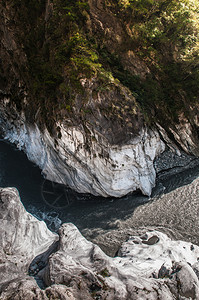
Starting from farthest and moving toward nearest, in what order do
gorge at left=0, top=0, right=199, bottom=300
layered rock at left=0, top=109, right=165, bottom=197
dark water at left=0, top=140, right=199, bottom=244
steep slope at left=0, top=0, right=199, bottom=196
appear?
1. layered rock at left=0, top=109, right=165, bottom=197
2. dark water at left=0, top=140, right=199, bottom=244
3. steep slope at left=0, top=0, right=199, bottom=196
4. gorge at left=0, top=0, right=199, bottom=300

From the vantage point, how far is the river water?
8125 mm

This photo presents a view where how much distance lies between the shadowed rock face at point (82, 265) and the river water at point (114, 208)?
67 cm

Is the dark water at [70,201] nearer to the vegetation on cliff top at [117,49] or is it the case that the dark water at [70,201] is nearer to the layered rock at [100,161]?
the layered rock at [100,161]

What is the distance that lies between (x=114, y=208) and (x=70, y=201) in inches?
83.5

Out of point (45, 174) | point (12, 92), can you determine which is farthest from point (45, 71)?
point (45, 174)

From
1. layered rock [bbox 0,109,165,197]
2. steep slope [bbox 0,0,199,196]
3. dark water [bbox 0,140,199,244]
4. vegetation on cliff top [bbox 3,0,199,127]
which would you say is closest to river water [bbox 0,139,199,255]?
dark water [bbox 0,140,199,244]

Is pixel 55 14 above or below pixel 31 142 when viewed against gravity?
above

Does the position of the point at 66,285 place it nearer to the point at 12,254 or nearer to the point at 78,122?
the point at 12,254

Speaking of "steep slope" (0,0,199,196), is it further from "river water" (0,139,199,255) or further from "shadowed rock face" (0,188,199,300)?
"shadowed rock face" (0,188,199,300)

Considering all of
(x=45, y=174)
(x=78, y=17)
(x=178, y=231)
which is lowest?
(x=178, y=231)

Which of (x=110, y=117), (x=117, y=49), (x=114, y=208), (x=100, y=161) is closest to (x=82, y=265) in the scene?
(x=114, y=208)

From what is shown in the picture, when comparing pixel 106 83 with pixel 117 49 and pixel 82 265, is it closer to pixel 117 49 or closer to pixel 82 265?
pixel 117 49

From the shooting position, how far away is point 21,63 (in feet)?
34.8

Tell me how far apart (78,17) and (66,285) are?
948 cm
